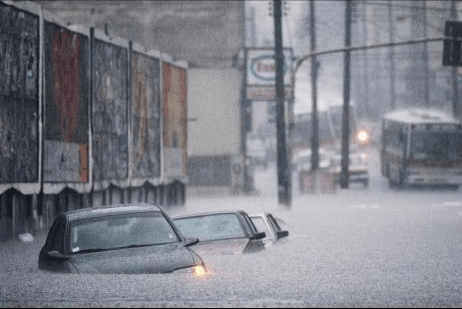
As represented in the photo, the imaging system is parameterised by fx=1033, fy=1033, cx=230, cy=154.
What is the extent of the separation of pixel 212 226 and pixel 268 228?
1461mm

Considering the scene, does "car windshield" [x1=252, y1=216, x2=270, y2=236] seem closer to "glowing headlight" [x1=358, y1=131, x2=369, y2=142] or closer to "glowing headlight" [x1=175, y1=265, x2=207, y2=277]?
"glowing headlight" [x1=175, y1=265, x2=207, y2=277]

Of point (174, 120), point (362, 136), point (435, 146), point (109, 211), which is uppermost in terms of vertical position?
point (174, 120)

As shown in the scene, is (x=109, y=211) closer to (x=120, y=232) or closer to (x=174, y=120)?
(x=120, y=232)

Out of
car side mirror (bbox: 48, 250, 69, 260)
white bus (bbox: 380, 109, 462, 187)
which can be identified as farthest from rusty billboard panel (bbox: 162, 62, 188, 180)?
car side mirror (bbox: 48, 250, 69, 260)

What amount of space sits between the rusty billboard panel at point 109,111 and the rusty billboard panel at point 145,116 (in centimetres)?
108

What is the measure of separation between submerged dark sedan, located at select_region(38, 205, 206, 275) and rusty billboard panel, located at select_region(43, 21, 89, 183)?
13996mm

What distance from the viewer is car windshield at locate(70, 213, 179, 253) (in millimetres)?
12672

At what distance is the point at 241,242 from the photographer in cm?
1555

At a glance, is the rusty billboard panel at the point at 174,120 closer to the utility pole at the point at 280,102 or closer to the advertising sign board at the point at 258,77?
the utility pole at the point at 280,102

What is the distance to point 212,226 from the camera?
16.3 meters

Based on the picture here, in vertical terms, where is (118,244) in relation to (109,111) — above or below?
below

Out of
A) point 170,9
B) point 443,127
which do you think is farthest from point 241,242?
point 170,9

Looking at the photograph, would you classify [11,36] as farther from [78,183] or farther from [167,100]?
[167,100]

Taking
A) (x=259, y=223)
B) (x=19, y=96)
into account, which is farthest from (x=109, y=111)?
(x=259, y=223)
